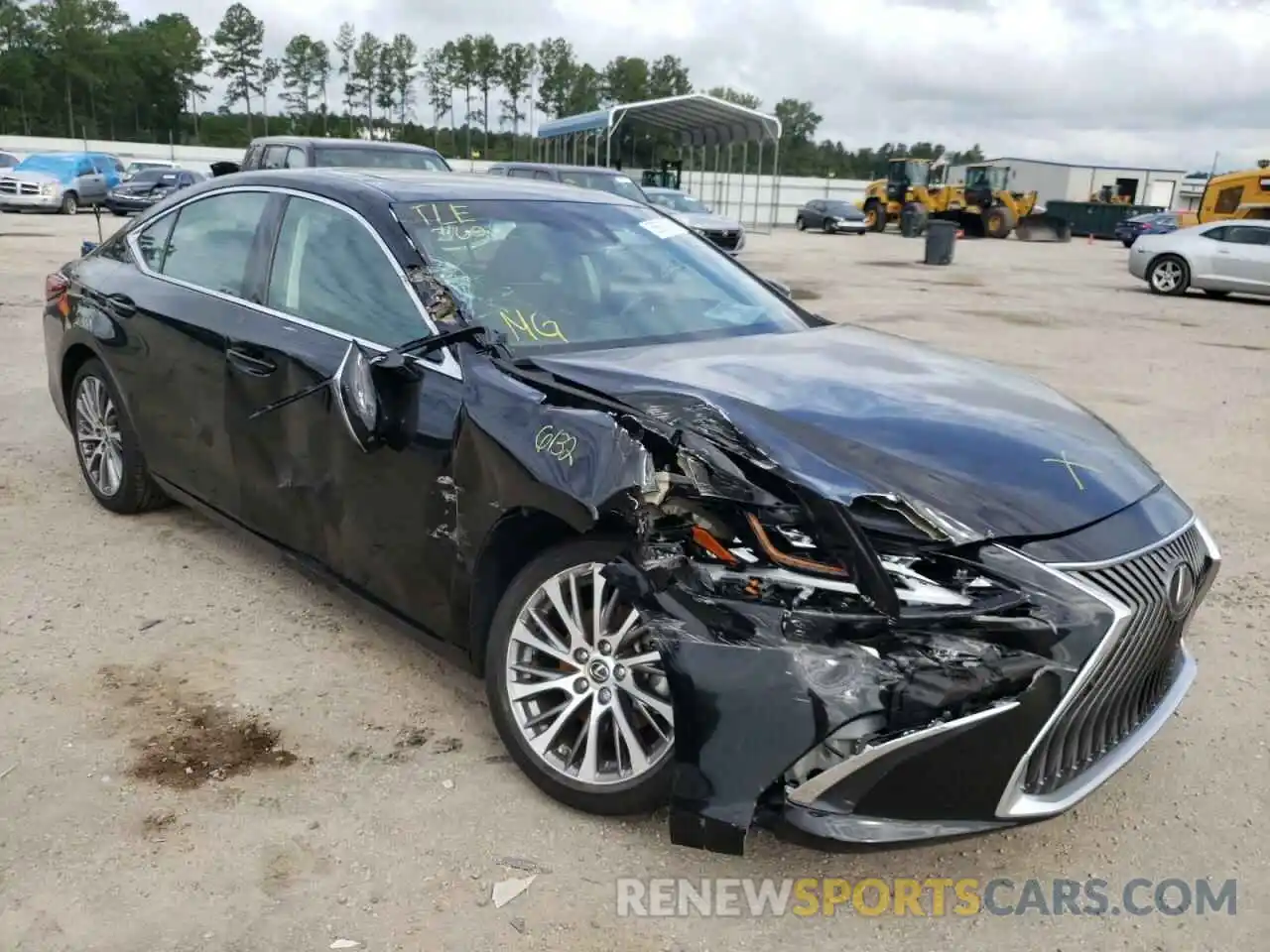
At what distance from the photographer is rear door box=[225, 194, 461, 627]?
3.13 meters

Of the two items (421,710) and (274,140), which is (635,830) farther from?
(274,140)

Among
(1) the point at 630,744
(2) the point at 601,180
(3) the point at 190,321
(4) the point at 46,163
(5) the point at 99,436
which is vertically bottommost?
(1) the point at 630,744

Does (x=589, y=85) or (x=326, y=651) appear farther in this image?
(x=589, y=85)

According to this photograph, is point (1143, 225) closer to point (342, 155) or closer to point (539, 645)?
point (342, 155)

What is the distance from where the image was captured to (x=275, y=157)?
44.3 feet

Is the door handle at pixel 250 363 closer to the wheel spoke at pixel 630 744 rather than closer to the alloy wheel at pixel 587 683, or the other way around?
the alloy wheel at pixel 587 683

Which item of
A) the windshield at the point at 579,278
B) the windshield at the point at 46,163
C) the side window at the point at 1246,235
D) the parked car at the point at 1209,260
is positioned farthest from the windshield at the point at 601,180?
the windshield at the point at 46,163

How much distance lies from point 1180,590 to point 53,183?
31.4m

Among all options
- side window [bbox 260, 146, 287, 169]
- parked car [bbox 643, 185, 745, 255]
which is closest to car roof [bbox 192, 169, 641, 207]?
side window [bbox 260, 146, 287, 169]

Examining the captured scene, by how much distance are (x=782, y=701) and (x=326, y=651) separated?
2.07 metres

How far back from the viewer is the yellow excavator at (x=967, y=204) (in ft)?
121

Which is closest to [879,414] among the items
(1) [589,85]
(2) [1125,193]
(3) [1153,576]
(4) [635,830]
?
(3) [1153,576]

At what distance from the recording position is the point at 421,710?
135 inches

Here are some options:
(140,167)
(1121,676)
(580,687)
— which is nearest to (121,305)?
(580,687)
